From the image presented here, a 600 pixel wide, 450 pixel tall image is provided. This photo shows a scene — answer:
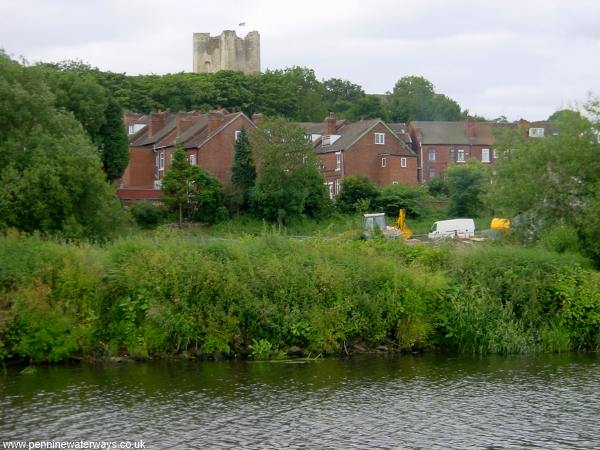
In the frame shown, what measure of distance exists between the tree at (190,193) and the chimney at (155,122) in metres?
21.1

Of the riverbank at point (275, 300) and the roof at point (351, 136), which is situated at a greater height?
the roof at point (351, 136)

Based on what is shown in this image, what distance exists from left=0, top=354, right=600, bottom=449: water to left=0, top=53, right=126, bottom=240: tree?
15358mm

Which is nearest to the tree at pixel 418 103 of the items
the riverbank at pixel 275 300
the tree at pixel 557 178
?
the tree at pixel 557 178

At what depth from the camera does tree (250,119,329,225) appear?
248 feet

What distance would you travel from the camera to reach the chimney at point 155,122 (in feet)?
316

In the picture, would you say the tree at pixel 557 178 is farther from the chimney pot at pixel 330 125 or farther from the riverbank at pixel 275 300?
the chimney pot at pixel 330 125

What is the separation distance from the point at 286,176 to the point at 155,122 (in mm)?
26199

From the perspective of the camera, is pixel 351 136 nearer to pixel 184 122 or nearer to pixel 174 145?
pixel 184 122

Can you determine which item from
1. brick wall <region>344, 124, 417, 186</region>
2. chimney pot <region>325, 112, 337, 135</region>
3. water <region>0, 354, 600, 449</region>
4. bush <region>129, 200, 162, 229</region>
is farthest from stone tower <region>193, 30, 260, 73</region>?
water <region>0, 354, 600, 449</region>

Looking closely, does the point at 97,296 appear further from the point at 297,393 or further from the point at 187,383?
the point at 297,393

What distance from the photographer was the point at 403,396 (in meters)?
23.0

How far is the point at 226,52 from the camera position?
145 meters

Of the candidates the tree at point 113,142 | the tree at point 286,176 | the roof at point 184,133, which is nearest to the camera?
the tree at point 286,176

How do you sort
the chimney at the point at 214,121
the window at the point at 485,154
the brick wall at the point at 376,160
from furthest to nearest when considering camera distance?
1. the window at the point at 485,154
2. the brick wall at the point at 376,160
3. the chimney at the point at 214,121
